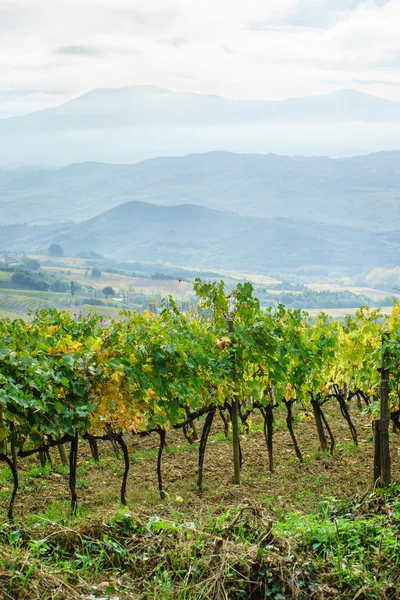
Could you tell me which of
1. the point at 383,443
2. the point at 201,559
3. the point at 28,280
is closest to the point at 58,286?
the point at 28,280

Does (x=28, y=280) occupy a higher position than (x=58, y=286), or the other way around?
(x=28, y=280)

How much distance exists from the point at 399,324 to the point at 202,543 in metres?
5.11

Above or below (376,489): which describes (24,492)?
→ below

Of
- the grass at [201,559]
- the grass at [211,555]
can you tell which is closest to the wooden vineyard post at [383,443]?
the grass at [211,555]

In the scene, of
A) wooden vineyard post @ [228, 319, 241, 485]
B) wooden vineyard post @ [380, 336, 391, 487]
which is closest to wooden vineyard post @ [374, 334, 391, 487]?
wooden vineyard post @ [380, 336, 391, 487]

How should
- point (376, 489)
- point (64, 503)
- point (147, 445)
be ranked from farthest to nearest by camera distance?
point (147, 445) → point (64, 503) → point (376, 489)

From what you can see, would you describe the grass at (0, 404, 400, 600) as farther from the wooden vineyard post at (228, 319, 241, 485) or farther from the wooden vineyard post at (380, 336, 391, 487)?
the wooden vineyard post at (228, 319, 241, 485)

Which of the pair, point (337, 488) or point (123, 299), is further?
point (123, 299)

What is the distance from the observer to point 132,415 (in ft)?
25.2

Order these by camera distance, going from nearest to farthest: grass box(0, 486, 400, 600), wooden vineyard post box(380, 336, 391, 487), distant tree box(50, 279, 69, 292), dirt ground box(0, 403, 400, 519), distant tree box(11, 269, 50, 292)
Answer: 1. grass box(0, 486, 400, 600)
2. wooden vineyard post box(380, 336, 391, 487)
3. dirt ground box(0, 403, 400, 519)
4. distant tree box(11, 269, 50, 292)
5. distant tree box(50, 279, 69, 292)

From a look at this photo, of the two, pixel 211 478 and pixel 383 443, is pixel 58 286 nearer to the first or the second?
pixel 211 478

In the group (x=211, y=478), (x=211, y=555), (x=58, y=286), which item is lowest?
(x=211, y=478)

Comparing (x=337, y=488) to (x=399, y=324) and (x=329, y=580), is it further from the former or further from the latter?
(x=329, y=580)

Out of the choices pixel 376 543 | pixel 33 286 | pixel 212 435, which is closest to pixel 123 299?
pixel 33 286
